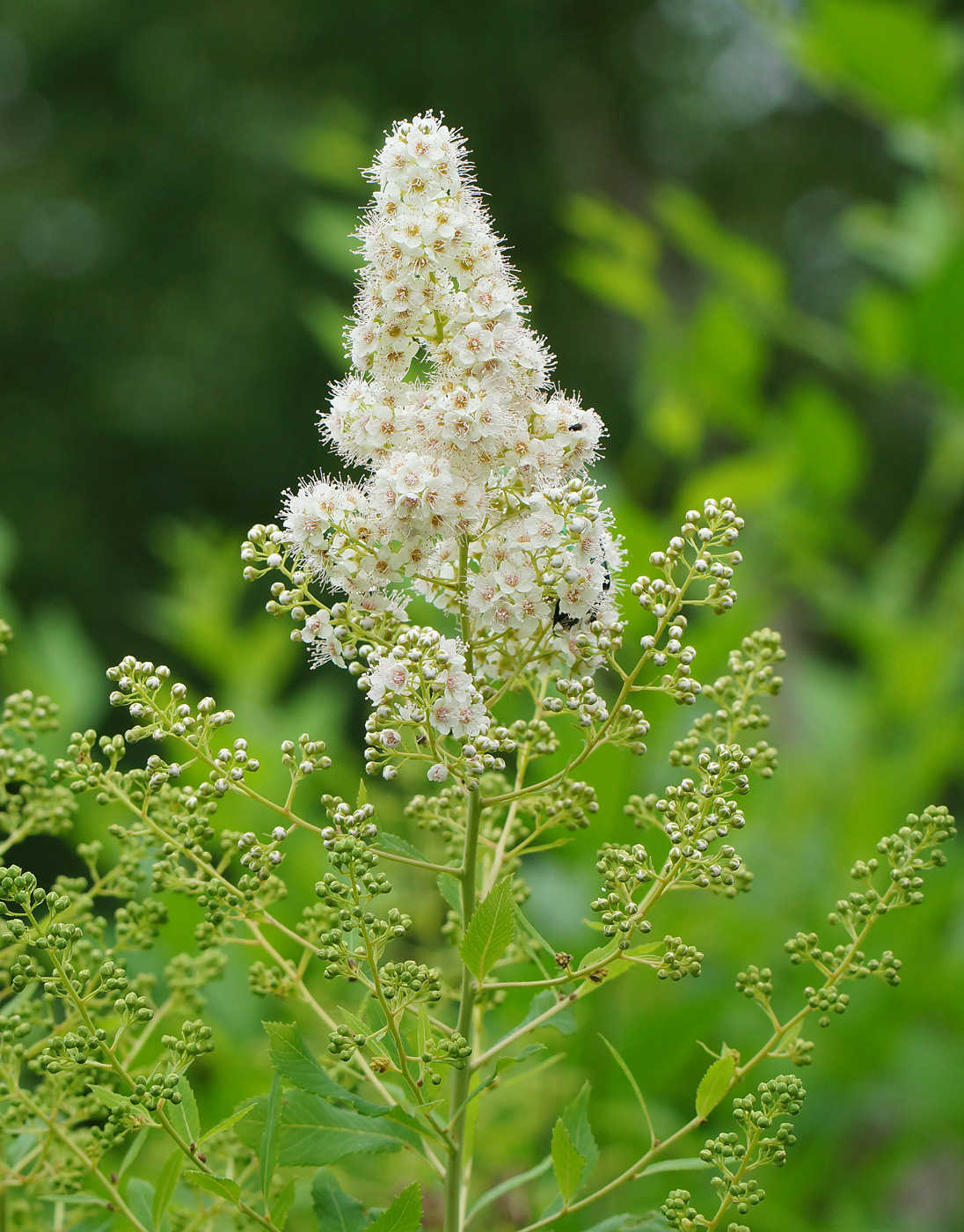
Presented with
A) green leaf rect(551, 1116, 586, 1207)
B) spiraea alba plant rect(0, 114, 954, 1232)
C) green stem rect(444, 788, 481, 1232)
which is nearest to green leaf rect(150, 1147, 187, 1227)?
spiraea alba plant rect(0, 114, 954, 1232)

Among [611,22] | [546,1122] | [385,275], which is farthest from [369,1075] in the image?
[611,22]

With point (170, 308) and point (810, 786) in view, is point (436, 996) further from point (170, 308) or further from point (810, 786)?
point (170, 308)

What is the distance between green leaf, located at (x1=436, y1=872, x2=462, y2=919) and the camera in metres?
1.24

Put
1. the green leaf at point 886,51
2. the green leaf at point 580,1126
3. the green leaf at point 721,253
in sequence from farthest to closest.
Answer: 1. the green leaf at point 721,253
2. the green leaf at point 886,51
3. the green leaf at point 580,1126

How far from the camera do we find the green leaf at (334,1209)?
3.82ft

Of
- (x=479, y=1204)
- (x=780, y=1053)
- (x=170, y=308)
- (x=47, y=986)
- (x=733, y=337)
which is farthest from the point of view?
(x=170, y=308)

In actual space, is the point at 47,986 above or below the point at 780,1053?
below

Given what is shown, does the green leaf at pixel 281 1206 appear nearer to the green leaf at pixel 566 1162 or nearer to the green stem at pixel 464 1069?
the green stem at pixel 464 1069

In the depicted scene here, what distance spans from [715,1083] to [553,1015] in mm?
175

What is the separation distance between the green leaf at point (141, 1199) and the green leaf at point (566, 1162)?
0.43 m

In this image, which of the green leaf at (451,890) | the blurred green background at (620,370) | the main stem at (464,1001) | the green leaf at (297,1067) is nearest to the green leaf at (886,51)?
the blurred green background at (620,370)

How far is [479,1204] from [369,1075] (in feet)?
0.75

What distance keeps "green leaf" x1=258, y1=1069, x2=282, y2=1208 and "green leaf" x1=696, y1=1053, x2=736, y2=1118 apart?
0.41 meters

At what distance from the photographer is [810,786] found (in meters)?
3.71
